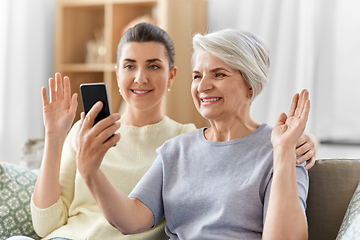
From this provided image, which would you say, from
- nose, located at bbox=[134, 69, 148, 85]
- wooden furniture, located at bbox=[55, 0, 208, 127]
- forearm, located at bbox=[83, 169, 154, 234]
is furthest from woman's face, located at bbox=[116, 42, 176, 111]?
wooden furniture, located at bbox=[55, 0, 208, 127]

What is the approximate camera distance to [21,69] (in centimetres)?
321

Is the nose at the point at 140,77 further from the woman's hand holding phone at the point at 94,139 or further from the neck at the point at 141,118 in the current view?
the woman's hand holding phone at the point at 94,139

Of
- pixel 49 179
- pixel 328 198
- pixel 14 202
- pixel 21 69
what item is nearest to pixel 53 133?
pixel 49 179

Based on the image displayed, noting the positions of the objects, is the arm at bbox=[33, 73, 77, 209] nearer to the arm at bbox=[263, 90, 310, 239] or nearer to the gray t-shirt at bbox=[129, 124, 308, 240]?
the gray t-shirt at bbox=[129, 124, 308, 240]

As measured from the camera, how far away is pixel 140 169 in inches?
62.9

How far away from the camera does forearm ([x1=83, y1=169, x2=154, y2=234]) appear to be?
1.14m

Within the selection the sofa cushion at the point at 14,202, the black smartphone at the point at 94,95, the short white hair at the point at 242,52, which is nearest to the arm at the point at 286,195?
the short white hair at the point at 242,52

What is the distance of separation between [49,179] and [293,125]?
870 millimetres

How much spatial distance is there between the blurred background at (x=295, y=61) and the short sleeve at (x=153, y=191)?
1501 mm

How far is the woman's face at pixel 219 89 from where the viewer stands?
1346 millimetres

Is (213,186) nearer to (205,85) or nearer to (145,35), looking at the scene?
(205,85)

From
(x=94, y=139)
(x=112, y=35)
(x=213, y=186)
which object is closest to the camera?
(x=94, y=139)

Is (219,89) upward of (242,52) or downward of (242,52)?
downward

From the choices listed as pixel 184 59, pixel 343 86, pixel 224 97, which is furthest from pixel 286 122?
pixel 184 59
